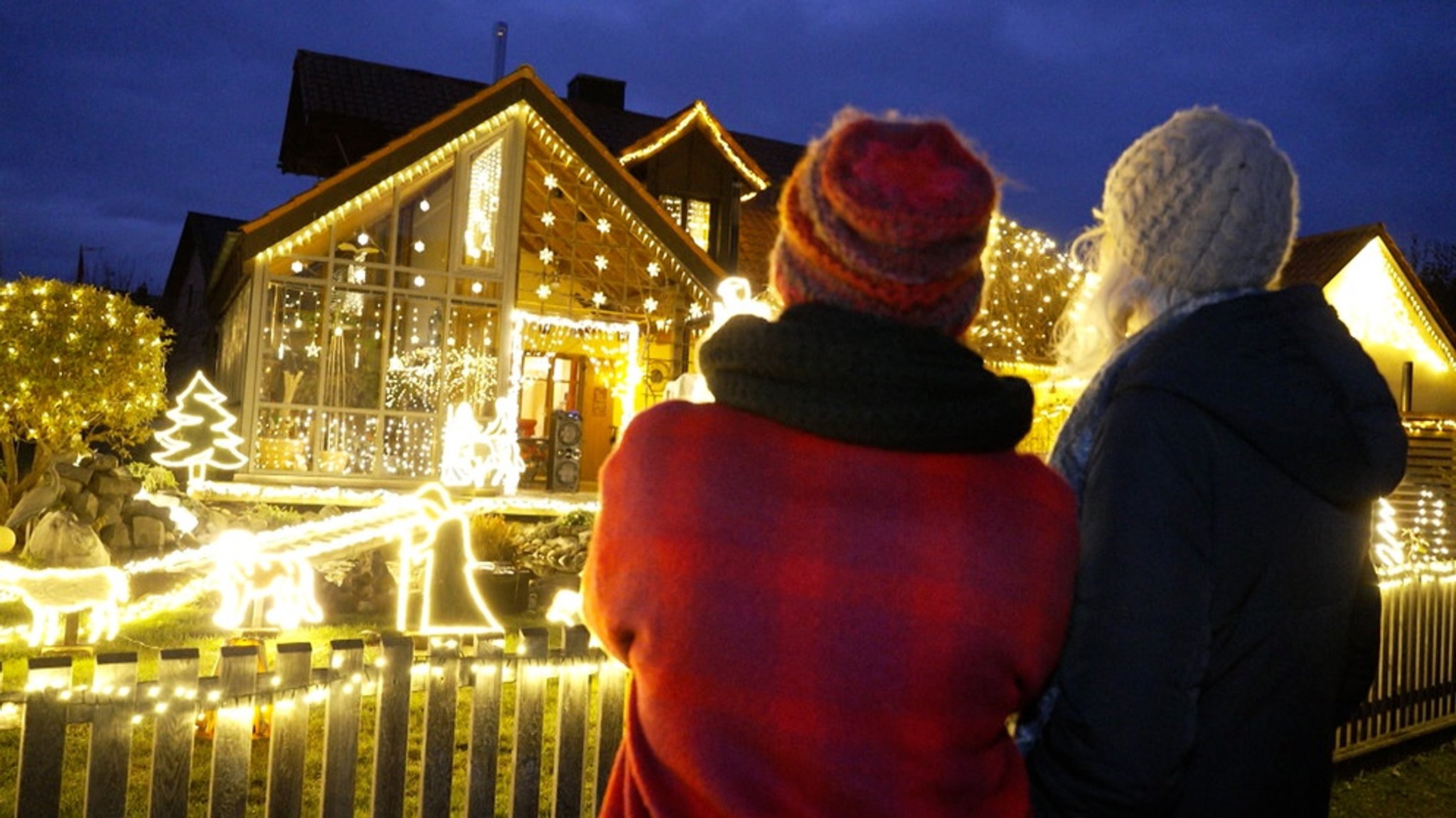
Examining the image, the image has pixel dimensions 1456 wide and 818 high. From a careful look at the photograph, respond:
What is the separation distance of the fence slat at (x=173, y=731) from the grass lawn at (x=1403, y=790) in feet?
18.9

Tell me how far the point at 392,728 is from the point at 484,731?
0.31 m

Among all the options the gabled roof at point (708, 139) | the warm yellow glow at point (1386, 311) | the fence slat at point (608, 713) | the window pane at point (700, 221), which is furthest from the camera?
the window pane at point (700, 221)

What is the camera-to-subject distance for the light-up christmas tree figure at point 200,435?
504 inches

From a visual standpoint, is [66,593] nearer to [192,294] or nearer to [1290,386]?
[1290,386]

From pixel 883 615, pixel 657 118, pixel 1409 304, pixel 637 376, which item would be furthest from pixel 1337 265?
pixel 883 615

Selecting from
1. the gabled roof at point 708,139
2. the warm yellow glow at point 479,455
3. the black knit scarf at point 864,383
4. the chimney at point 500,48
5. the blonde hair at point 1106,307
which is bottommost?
the warm yellow glow at point 479,455

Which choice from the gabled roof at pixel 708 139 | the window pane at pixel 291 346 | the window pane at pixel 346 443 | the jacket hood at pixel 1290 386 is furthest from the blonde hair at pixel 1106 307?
the gabled roof at pixel 708 139

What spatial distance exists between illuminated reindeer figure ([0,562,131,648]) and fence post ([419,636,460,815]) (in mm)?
3981

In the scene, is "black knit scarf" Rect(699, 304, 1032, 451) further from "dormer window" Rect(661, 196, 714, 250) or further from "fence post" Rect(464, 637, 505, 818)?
"dormer window" Rect(661, 196, 714, 250)

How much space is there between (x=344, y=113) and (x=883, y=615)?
18.2 m

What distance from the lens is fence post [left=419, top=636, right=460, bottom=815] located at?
373cm

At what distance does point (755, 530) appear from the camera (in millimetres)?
1350

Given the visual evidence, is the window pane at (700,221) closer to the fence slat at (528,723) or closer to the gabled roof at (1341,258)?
the gabled roof at (1341,258)

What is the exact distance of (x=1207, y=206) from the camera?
183 centimetres
